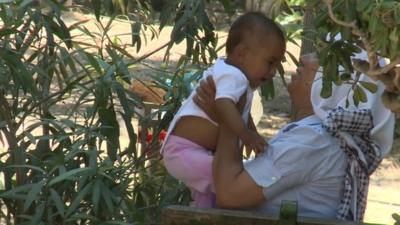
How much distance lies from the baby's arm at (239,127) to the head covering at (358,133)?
210 millimetres

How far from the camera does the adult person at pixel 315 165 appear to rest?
2.91m

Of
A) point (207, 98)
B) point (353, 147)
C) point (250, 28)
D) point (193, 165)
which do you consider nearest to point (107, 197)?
point (193, 165)

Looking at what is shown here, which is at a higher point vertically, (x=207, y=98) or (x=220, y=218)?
(x=207, y=98)

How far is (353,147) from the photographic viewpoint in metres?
2.96

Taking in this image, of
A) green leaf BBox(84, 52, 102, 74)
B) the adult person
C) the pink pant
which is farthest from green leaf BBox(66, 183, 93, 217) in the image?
the adult person

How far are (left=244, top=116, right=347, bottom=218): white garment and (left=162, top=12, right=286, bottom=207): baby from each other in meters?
0.12

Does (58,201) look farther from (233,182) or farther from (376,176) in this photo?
(376,176)

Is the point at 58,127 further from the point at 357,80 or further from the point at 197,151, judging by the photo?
the point at 357,80

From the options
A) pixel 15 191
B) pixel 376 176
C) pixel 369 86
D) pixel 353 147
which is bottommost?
pixel 376 176

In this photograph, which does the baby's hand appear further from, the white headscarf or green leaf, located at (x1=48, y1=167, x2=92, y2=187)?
green leaf, located at (x1=48, y1=167, x2=92, y2=187)

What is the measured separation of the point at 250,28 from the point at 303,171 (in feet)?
1.66

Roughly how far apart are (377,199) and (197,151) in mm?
4346

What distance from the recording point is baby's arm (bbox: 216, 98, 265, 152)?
2.97 metres

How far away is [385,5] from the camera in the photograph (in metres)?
2.22
